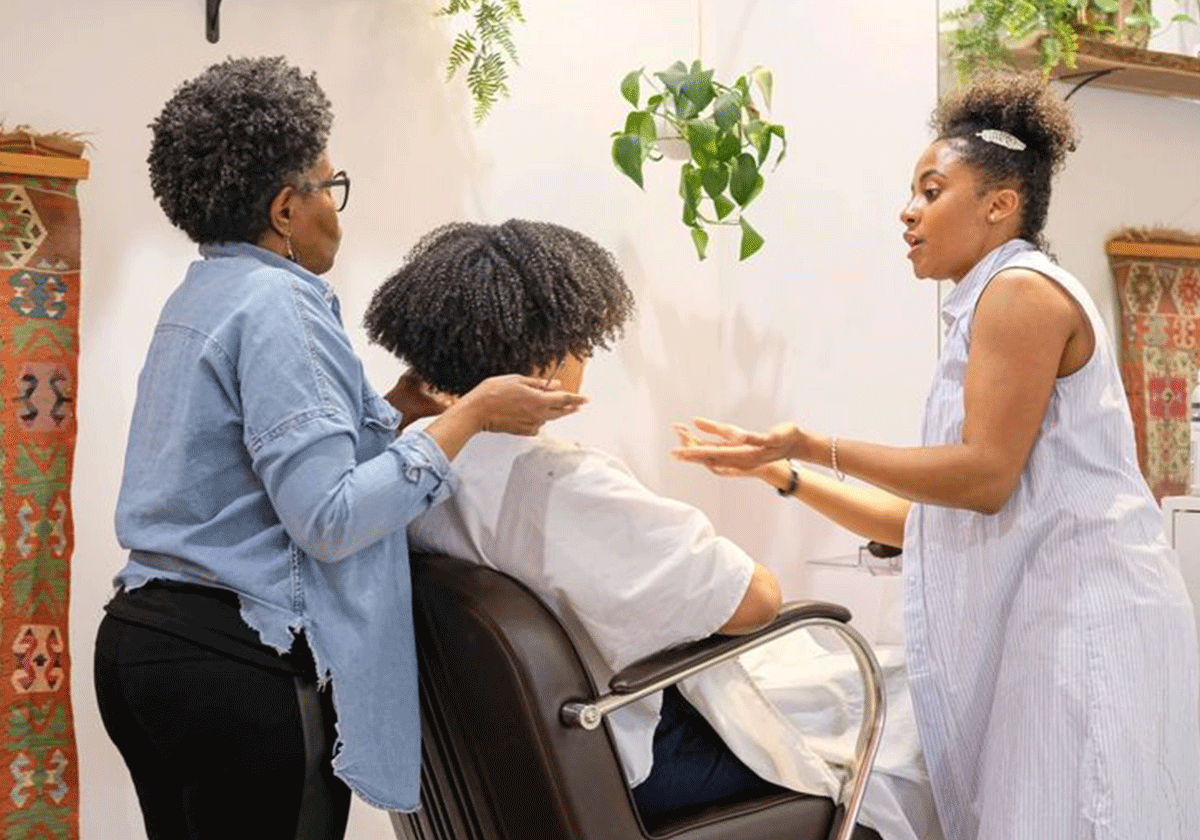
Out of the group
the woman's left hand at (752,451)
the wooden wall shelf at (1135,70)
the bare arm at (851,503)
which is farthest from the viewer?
the wooden wall shelf at (1135,70)

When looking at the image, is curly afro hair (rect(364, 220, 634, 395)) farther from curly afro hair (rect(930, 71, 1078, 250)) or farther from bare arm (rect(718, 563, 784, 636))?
curly afro hair (rect(930, 71, 1078, 250))

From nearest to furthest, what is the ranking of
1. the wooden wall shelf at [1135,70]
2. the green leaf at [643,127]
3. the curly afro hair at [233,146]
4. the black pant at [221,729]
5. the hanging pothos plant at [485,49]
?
the black pant at [221,729] → the curly afro hair at [233,146] → the wooden wall shelf at [1135,70] → the hanging pothos plant at [485,49] → the green leaf at [643,127]

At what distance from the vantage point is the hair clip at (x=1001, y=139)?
2340 millimetres

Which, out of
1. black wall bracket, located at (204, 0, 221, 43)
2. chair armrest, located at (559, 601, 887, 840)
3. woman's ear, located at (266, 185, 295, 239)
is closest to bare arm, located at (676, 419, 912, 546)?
chair armrest, located at (559, 601, 887, 840)

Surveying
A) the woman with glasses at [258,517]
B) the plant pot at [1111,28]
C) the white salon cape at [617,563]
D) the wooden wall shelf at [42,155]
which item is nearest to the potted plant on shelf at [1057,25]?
the plant pot at [1111,28]

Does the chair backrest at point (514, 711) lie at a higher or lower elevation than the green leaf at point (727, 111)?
lower

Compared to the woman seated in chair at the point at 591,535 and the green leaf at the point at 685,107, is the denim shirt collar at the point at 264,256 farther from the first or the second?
the green leaf at the point at 685,107

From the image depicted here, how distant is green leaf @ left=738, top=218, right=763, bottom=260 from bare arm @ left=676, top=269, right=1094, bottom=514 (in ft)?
4.27

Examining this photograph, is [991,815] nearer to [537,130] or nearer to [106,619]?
[106,619]

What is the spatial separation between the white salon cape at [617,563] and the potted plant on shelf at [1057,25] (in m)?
1.53

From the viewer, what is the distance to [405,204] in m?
3.38

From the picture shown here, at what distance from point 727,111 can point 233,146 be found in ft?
5.29

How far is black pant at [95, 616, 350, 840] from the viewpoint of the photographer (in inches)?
72.4

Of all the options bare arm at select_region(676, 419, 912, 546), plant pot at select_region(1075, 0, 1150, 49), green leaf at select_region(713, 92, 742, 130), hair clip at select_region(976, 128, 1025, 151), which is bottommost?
bare arm at select_region(676, 419, 912, 546)
